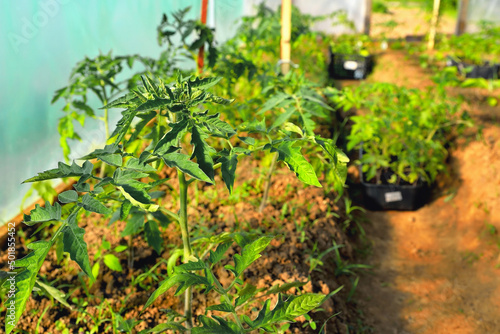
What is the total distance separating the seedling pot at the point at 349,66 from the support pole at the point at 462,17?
224 centimetres

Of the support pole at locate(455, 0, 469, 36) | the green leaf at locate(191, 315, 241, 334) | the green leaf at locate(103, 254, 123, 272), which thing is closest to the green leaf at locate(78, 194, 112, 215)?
the green leaf at locate(191, 315, 241, 334)

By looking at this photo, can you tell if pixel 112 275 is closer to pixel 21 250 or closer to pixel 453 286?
pixel 21 250

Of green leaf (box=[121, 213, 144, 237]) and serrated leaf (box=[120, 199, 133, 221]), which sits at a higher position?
serrated leaf (box=[120, 199, 133, 221])

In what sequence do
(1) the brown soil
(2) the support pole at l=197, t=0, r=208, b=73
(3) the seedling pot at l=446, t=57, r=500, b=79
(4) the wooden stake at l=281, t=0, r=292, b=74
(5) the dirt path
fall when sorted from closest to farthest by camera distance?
1. (1) the brown soil
2. (5) the dirt path
3. (2) the support pole at l=197, t=0, r=208, b=73
4. (4) the wooden stake at l=281, t=0, r=292, b=74
5. (3) the seedling pot at l=446, t=57, r=500, b=79

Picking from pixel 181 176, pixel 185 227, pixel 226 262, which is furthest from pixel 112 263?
pixel 181 176

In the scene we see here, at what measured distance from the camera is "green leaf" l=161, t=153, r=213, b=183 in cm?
101

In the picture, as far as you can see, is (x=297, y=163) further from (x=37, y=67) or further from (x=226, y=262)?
(x=37, y=67)

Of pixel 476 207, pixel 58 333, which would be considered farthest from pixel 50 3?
pixel 476 207

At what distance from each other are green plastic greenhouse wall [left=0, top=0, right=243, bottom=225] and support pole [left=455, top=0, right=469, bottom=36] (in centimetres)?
563

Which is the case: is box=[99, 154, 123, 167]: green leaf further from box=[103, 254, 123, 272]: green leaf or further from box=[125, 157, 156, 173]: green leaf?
box=[103, 254, 123, 272]: green leaf

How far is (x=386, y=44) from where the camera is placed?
6.20 meters

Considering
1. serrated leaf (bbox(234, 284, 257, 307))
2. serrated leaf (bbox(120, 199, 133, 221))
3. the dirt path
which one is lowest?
the dirt path

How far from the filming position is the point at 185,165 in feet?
3.36

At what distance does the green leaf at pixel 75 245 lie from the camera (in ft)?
3.13
